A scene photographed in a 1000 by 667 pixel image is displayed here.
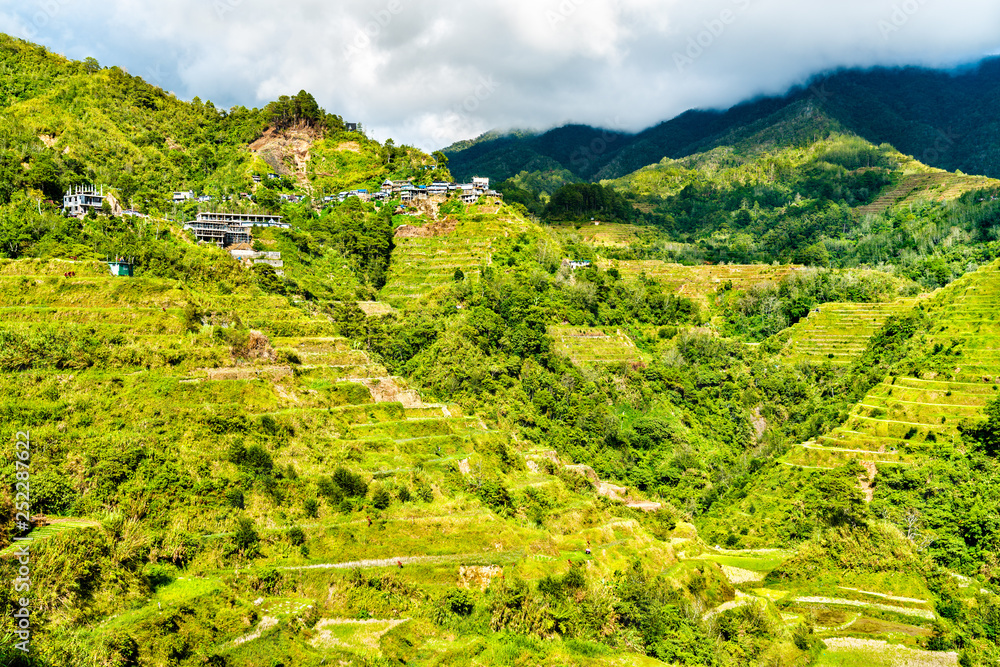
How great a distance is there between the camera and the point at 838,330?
70.9 m

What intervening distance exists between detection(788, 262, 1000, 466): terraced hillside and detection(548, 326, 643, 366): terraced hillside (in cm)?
1845

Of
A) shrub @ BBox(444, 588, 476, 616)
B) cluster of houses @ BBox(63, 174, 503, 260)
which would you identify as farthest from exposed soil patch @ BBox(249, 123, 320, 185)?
shrub @ BBox(444, 588, 476, 616)

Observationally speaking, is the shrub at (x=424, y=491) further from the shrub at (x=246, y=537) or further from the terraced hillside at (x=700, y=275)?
the terraced hillside at (x=700, y=275)

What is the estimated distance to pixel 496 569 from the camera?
27.5 meters

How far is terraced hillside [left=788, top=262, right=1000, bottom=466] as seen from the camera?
1786 inches

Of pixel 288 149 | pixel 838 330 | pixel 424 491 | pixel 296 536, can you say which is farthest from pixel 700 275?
pixel 296 536

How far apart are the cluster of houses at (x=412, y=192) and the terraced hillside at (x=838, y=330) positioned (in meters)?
38.4

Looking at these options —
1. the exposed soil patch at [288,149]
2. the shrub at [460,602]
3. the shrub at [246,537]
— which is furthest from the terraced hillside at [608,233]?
the shrub at [246,537]

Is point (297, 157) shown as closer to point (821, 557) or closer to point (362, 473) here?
point (362, 473)

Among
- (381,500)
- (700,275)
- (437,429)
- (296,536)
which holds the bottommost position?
(296,536)

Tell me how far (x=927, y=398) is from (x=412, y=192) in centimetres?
5595

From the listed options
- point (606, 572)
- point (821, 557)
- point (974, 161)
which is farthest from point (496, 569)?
point (974, 161)

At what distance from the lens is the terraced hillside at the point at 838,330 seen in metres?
67.3

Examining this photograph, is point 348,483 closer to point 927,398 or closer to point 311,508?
point 311,508
